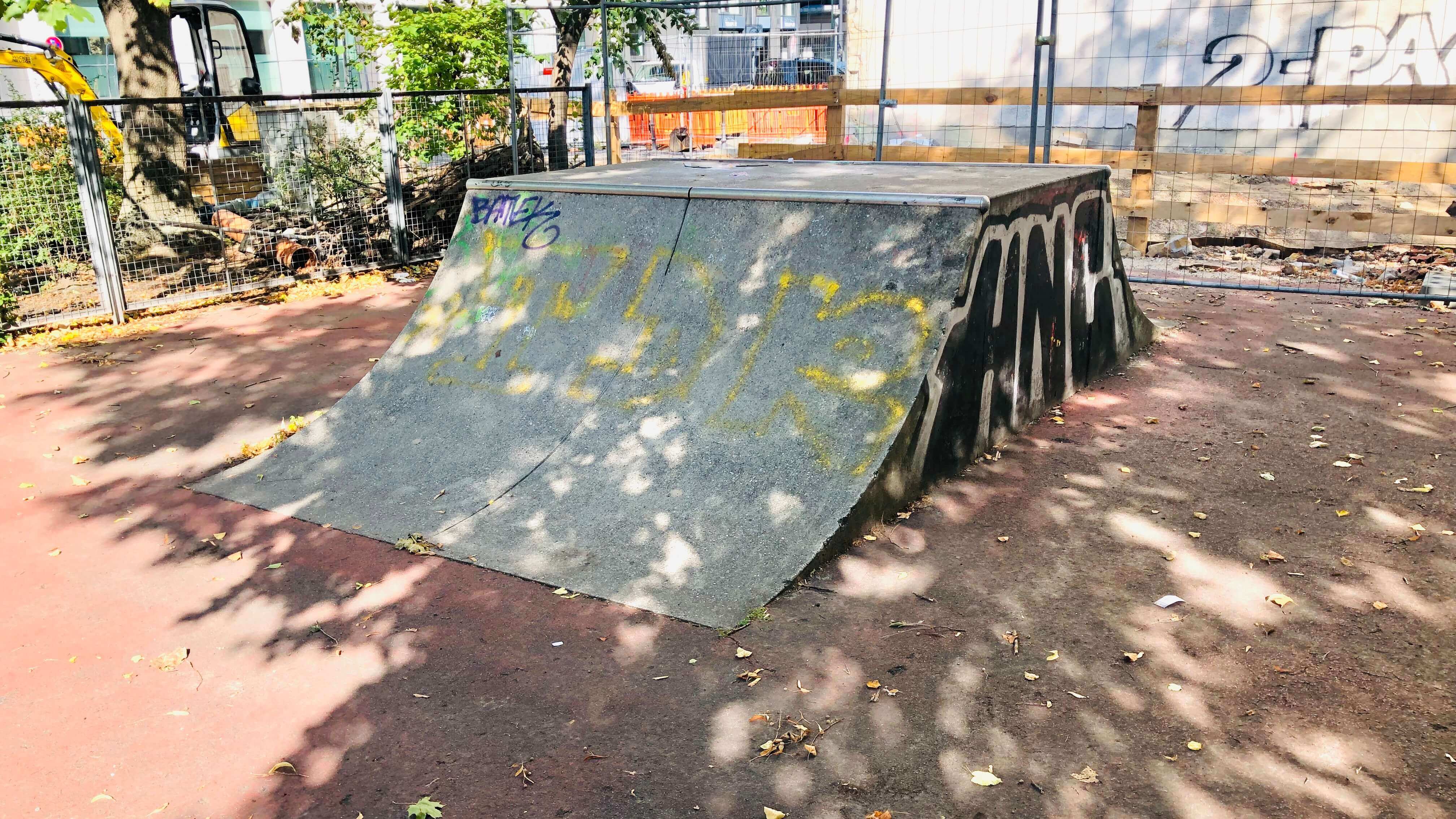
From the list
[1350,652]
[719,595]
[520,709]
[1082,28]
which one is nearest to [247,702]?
[520,709]

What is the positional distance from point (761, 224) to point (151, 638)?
11.5ft

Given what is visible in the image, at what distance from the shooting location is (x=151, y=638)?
398cm

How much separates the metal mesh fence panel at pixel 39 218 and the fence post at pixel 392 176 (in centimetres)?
286

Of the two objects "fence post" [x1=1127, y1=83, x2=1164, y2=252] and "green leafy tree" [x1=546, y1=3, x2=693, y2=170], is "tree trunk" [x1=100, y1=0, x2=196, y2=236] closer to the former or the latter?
"green leafy tree" [x1=546, y1=3, x2=693, y2=170]

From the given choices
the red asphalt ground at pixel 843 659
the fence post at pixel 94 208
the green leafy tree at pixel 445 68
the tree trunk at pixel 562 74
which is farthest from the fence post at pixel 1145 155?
the fence post at pixel 94 208

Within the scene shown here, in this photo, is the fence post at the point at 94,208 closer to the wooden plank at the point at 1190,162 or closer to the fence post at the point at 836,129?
the wooden plank at the point at 1190,162

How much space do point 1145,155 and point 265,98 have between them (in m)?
8.63

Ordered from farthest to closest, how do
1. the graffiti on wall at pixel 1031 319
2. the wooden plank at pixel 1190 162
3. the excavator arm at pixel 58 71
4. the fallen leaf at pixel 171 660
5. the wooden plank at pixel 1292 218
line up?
the excavator arm at pixel 58 71
the wooden plank at pixel 1292 218
the wooden plank at pixel 1190 162
the graffiti on wall at pixel 1031 319
the fallen leaf at pixel 171 660

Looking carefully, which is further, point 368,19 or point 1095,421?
point 368,19

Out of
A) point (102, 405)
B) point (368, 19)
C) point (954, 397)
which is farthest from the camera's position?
point (368, 19)

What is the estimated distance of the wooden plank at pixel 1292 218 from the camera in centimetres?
945

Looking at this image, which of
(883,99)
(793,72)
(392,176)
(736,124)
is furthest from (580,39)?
(883,99)

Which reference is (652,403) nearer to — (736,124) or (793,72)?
(793,72)

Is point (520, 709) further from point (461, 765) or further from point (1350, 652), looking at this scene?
point (1350, 652)
